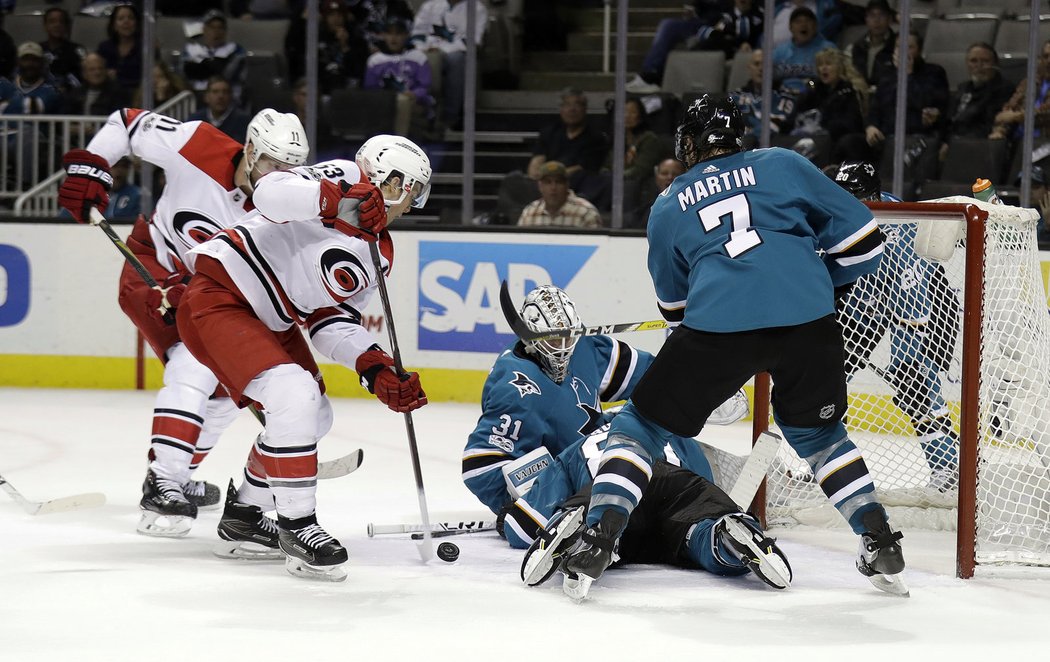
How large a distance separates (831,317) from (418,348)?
12.0ft

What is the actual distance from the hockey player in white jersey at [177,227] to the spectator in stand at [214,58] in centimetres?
336

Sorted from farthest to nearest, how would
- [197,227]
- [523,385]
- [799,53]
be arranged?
[799,53] → [197,227] → [523,385]

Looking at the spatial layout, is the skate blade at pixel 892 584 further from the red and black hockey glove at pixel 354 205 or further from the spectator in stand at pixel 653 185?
the spectator in stand at pixel 653 185

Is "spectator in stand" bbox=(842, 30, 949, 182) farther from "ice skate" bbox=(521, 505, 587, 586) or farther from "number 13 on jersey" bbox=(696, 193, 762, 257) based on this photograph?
"ice skate" bbox=(521, 505, 587, 586)

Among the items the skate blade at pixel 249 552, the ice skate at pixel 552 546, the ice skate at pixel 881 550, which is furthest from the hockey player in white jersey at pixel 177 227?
the ice skate at pixel 881 550

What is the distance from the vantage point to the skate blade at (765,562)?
313 centimetres

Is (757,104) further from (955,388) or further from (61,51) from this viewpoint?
(61,51)

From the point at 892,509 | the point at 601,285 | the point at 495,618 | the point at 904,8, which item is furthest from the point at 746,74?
the point at 495,618

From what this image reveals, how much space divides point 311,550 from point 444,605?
1.21 feet

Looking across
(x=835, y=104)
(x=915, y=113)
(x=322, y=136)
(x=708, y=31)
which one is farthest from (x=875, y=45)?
(x=322, y=136)

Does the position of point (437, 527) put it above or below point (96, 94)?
below

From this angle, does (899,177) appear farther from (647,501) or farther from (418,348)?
(647,501)

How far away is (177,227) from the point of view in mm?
4094

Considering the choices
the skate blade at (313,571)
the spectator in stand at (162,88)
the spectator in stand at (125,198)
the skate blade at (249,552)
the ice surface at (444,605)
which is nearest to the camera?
the ice surface at (444,605)
